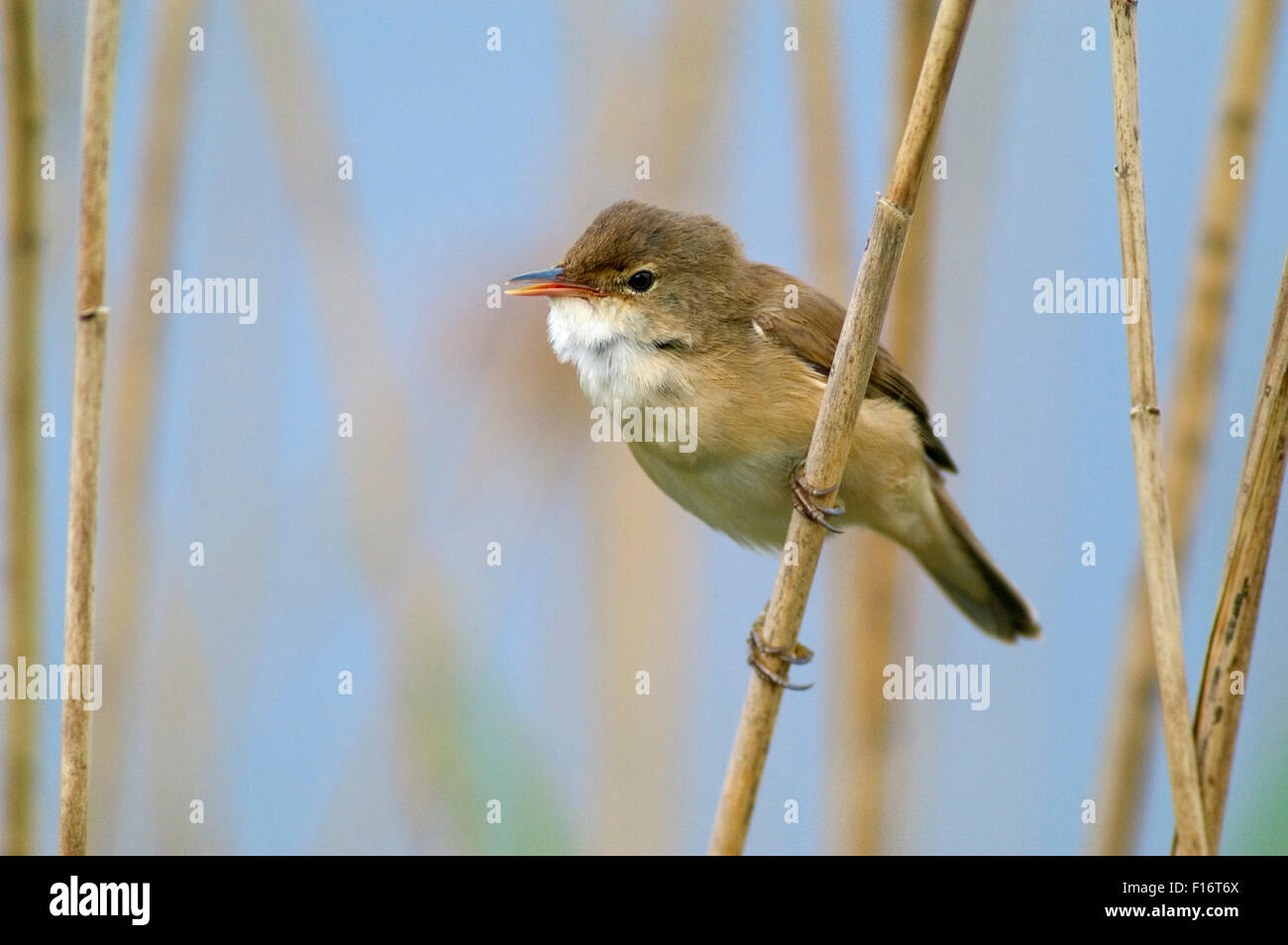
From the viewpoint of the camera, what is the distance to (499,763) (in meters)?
3.44

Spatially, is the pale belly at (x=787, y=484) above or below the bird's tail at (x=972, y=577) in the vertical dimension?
above

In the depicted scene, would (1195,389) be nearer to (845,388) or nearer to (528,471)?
(845,388)

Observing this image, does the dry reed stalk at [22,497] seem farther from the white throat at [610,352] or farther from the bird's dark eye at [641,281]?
the bird's dark eye at [641,281]

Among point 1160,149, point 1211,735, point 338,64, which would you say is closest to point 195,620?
point 338,64

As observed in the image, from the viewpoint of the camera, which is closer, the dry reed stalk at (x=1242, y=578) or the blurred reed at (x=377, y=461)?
the dry reed stalk at (x=1242, y=578)

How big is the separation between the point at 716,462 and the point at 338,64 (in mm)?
2736

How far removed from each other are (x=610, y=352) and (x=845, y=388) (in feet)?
3.48

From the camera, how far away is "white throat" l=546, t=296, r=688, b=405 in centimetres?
339

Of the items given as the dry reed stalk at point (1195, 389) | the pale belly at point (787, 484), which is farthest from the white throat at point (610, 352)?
the dry reed stalk at point (1195, 389)

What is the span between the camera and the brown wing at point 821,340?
3.65 meters

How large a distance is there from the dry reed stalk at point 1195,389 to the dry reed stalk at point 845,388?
0.86 metres

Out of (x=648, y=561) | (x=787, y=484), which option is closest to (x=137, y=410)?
(x=648, y=561)

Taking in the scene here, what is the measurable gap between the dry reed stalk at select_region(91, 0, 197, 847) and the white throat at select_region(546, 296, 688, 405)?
1.14m
